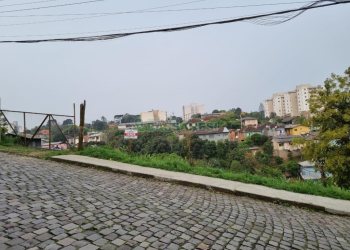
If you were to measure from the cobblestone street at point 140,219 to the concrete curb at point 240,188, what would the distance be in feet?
0.87

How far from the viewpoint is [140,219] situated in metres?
5.36

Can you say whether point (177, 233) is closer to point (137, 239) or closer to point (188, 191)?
point (137, 239)

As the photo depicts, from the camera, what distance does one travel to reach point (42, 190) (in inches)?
260

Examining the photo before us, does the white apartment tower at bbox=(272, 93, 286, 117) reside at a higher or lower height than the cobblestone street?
higher

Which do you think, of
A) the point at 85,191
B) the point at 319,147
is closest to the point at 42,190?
the point at 85,191

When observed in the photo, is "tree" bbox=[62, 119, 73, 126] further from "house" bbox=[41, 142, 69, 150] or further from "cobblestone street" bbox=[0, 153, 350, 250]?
"cobblestone street" bbox=[0, 153, 350, 250]

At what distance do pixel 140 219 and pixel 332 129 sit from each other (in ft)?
67.8

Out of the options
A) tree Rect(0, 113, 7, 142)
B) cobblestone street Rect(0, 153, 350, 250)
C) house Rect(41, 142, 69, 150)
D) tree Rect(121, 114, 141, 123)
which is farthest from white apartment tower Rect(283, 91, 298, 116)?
cobblestone street Rect(0, 153, 350, 250)

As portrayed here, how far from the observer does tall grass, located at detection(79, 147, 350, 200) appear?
9.91 meters

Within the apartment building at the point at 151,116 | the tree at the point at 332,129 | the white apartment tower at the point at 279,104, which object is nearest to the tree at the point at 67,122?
the tree at the point at 332,129

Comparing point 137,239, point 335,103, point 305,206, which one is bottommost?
point 305,206

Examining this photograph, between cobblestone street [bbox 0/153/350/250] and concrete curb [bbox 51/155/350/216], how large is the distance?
0.87ft

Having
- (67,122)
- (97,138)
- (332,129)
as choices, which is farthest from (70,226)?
(97,138)

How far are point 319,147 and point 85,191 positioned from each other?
19487mm
